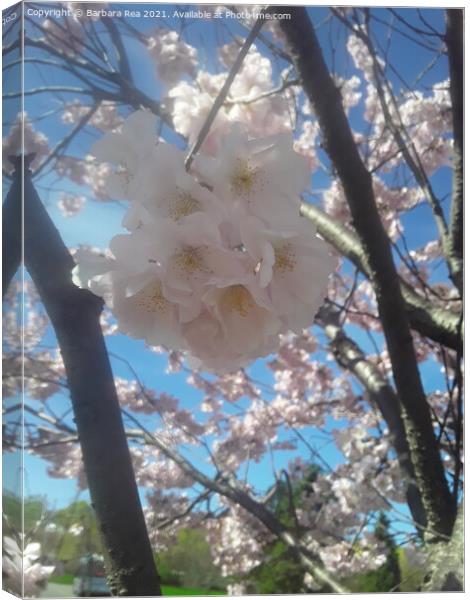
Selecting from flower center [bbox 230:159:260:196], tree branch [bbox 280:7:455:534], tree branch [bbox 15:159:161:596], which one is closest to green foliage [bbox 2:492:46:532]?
tree branch [bbox 15:159:161:596]

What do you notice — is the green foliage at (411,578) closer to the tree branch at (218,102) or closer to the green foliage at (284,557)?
the green foliage at (284,557)

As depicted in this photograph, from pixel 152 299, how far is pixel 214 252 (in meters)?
0.06

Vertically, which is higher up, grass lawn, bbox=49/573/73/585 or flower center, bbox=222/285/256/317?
flower center, bbox=222/285/256/317

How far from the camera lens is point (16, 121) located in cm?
94

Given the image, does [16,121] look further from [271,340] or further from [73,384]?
[271,340]

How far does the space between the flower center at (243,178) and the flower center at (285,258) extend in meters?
0.04

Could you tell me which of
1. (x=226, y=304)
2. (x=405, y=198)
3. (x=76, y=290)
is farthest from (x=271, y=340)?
(x=405, y=198)

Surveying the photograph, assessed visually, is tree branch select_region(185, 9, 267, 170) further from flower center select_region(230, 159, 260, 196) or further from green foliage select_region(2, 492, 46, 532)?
green foliage select_region(2, 492, 46, 532)

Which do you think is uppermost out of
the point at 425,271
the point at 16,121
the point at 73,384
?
the point at 16,121

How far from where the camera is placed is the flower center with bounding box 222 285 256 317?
39 centimetres

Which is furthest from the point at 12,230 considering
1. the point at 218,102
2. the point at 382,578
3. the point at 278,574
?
the point at 382,578

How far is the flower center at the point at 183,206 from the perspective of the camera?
38cm

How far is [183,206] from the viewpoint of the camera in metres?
0.38

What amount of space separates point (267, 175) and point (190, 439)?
0.79m
